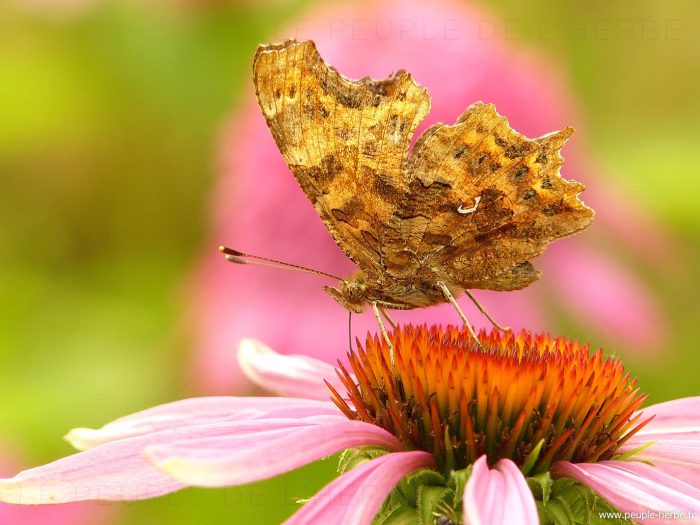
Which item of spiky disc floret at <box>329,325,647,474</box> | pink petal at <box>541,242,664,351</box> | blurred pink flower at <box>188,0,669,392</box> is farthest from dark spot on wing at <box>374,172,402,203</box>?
pink petal at <box>541,242,664,351</box>

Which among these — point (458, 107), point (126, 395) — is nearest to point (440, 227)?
point (458, 107)

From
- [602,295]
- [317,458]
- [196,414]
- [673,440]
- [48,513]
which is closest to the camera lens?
[317,458]

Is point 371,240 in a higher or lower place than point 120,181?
lower

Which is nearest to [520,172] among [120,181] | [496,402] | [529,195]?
[529,195]

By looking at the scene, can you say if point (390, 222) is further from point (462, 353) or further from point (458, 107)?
point (458, 107)

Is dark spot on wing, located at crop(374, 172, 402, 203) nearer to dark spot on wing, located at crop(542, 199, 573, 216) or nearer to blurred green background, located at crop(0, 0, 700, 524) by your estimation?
dark spot on wing, located at crop(542, 199, 573, 216)

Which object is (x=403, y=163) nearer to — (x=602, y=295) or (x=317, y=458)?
(x=317, y=458)
